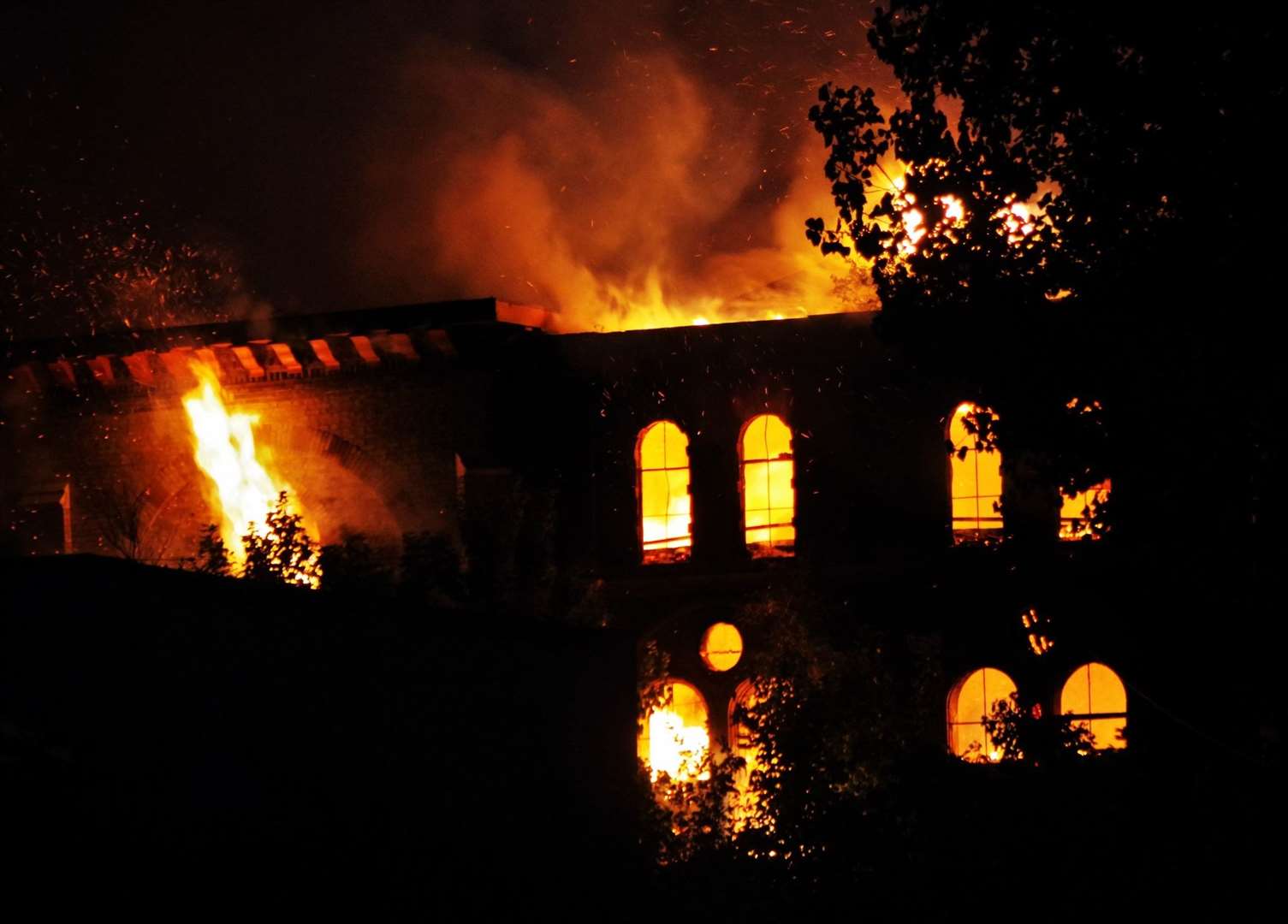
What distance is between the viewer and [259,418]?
18172mm

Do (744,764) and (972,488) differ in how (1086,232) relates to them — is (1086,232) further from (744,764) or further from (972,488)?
(972,488)

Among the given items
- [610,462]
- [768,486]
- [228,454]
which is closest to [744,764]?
[768,486]

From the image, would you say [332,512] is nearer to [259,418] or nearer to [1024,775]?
[259,418]

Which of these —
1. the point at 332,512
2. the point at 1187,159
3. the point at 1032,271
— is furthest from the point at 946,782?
the point at 332,512

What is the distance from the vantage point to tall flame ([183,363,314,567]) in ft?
59.6

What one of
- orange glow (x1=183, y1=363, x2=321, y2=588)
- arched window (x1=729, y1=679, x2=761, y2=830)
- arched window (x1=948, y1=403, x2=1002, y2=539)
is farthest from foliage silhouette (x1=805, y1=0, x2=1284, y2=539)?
orange glow (x1=183, y1=363, x2=321, y2=588)

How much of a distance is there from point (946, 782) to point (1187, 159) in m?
4.27

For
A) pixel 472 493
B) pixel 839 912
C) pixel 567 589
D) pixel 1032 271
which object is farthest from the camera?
pixel 472 493

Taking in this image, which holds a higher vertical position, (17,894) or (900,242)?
(900,242)

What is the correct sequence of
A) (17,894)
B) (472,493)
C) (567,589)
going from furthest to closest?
(472,493) < (567,589) < (17,894)

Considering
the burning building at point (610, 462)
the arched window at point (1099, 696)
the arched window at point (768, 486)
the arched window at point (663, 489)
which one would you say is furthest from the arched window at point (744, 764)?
the arched window at point (1099, 696)

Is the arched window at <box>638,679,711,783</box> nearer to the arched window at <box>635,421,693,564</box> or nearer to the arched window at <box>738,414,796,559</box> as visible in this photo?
the arched window at <box>635,421,693,564</box>

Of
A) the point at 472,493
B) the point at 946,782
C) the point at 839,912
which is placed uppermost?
the point at 472,493

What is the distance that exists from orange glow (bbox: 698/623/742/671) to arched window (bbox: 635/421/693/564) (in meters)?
1.10
